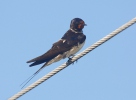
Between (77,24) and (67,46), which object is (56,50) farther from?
(77,24)

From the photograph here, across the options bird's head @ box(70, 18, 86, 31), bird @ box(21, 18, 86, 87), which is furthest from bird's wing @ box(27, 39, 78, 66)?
bird's head @ box(70, 18, 86, 31)

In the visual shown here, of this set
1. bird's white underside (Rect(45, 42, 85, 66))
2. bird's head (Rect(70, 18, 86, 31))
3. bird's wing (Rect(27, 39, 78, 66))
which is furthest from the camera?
bird's head (Rect(70, 18, 86, 31))

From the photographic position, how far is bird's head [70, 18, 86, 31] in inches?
310

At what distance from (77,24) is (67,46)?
2.67 ft

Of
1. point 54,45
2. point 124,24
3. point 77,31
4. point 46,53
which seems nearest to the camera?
point 124,24

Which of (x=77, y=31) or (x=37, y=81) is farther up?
(x=77, y=31)

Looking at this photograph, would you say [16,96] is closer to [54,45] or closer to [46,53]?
[46,53]

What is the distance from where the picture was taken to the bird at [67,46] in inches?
255

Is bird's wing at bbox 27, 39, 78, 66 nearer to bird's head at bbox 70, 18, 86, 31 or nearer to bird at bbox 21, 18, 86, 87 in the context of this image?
bird at bbox 21, 18, 86, 87

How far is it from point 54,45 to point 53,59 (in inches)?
18.6

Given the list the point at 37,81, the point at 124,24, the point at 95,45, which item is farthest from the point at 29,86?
the point at 124,24

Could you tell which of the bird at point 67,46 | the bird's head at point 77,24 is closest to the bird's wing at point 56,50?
the bird at point 67,46

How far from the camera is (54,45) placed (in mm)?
7125

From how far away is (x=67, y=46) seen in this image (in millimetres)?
7199
